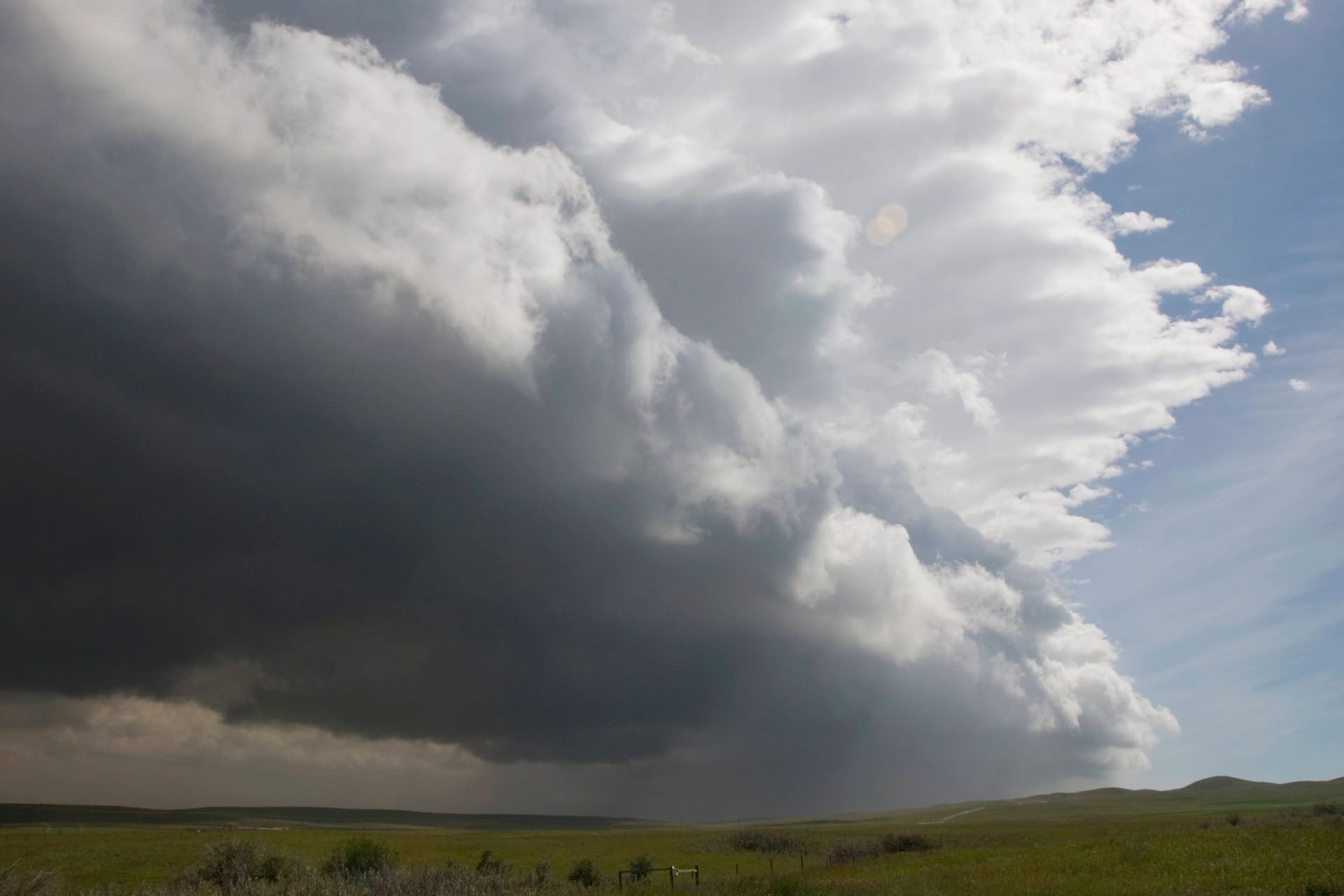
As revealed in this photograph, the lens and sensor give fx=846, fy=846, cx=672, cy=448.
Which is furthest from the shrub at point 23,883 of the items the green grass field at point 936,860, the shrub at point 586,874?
the shrub at point 586,874

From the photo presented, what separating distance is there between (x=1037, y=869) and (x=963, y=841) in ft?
123

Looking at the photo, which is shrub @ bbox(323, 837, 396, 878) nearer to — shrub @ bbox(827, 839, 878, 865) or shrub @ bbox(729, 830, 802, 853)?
shrub @ bbox(827, 839, 878, 865)

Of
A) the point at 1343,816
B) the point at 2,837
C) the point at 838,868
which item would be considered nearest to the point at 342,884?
the point at 838,868

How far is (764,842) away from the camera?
9206cm

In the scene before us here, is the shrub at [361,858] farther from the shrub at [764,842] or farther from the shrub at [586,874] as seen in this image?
the shrub at [764,842]

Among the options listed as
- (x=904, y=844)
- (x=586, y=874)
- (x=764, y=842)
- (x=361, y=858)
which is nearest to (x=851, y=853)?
(x=904, y=844)

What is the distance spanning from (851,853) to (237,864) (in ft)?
153

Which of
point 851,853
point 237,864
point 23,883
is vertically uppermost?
point 23,883

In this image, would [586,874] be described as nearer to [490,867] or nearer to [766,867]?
[490,867]

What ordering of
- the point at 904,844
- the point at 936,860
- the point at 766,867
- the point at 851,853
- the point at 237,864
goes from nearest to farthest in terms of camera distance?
the point at 237,864 < the point at 936,860 < the point at 766,867 < the point at 851,853 < the point at 904,844

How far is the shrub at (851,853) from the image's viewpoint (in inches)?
2589

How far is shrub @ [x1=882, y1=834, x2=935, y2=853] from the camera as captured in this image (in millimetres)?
71537

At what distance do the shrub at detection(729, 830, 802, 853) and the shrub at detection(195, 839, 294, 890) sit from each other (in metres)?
54.4

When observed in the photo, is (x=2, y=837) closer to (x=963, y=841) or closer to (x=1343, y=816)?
(x=963, y=841)
